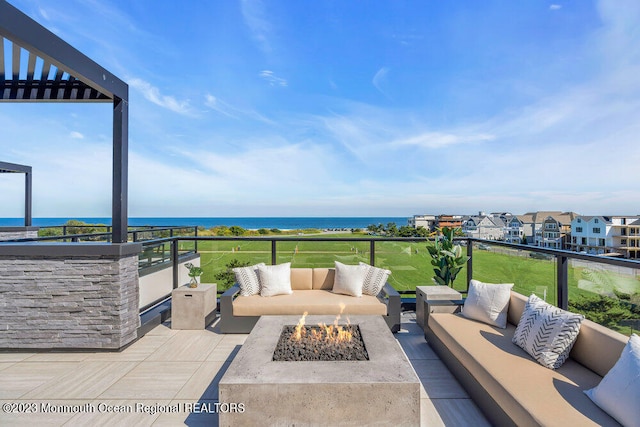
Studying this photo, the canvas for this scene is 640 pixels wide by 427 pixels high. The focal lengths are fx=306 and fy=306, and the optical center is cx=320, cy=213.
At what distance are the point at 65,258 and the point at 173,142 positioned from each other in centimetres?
952

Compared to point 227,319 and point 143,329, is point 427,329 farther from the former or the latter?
point 143,329

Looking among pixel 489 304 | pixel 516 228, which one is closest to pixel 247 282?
pixel 489 304

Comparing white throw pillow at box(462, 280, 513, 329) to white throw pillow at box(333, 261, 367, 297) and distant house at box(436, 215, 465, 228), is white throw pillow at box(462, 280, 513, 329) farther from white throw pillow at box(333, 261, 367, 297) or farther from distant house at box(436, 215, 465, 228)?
distant house at box(436, 215, 465, 228)

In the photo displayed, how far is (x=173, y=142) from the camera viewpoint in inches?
457

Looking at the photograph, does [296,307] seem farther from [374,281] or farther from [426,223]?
[426,223]

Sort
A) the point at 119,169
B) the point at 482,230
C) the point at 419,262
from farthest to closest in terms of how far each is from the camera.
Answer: the point at 482,230, the point at 419,262, the point at 119,169

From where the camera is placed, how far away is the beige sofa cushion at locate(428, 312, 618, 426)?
4.66 feet

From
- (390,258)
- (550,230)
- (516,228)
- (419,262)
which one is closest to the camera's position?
(390,258)

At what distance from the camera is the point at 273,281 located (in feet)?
12.7

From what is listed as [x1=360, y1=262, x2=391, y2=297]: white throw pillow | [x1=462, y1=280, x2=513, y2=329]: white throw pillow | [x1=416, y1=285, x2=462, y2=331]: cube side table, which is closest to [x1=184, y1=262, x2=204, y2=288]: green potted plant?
[x1=360, y1=262, x2=391, y2=297]: white throw pillow

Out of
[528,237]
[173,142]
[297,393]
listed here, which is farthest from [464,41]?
[528,237]

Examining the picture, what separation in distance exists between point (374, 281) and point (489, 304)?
55.1 inches

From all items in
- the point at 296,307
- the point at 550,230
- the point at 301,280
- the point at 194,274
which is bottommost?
the point at 296,307

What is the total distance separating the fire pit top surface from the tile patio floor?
0.42 meters
